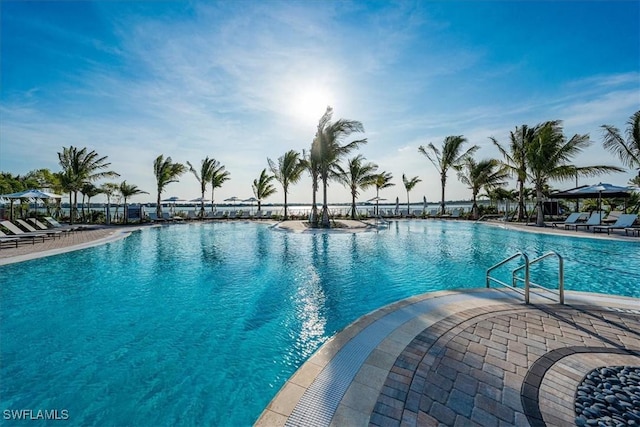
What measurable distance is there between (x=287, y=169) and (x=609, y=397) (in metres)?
23.9

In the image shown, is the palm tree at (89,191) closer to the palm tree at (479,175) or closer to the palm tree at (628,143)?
the palm tree at (479,175)

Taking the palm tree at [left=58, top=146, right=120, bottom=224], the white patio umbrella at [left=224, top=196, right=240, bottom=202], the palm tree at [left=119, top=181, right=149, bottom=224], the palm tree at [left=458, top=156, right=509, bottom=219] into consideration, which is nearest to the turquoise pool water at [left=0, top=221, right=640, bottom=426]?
the palm tree at [left=58, top=146, right=120, bottom=224]

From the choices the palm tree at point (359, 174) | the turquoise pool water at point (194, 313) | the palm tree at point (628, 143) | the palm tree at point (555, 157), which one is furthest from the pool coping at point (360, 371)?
the palm tree at point (359, 174)

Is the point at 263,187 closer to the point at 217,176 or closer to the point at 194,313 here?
the point at 217,176

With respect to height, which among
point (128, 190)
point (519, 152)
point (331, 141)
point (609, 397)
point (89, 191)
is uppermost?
point (331, 141)

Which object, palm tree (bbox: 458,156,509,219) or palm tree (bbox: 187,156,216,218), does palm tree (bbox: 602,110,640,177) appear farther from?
palm tree (bbox: 187,156,216,218)

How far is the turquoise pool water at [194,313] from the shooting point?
295 cm

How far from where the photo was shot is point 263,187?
30234mm

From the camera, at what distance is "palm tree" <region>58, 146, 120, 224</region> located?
62.9ft

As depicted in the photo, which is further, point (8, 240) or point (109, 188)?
point (109, 188)

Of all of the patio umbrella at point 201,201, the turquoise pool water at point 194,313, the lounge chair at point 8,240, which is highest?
the patio umbrella at point 201,201

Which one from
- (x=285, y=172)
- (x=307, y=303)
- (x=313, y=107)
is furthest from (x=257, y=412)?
(x=285, y=172)

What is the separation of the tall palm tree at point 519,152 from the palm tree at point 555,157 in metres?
2.07

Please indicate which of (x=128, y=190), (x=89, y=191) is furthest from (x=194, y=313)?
(x=89, y=191)
